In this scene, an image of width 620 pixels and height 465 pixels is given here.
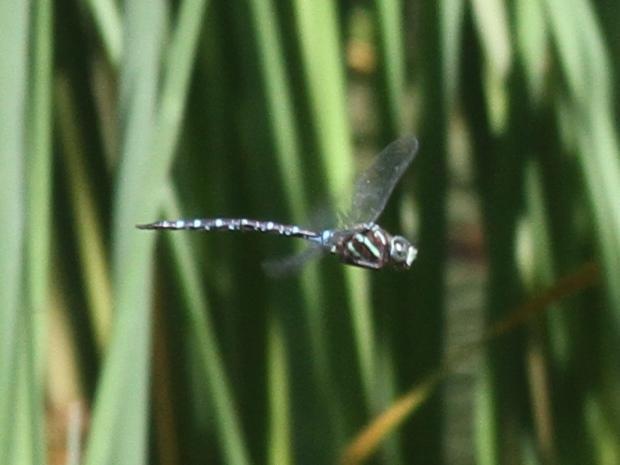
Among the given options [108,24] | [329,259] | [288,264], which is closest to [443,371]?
[329,259]

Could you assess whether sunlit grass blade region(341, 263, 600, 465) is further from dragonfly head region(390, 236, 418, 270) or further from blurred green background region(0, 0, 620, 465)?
dragonfly head region(390, 236, 418, 270)

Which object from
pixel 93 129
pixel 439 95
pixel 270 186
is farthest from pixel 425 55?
pixel 93 129

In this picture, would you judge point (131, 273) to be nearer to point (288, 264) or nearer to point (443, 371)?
point (288, 264)

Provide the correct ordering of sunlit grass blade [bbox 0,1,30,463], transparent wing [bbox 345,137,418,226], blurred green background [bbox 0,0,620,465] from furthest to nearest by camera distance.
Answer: blurred green background [bbox 0,0,620,465]
transparent wing [bbox 345,137,418,226]
sunlit grass blade [bbox 0,1,30,463]

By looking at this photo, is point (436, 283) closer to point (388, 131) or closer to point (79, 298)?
point (388, 131)

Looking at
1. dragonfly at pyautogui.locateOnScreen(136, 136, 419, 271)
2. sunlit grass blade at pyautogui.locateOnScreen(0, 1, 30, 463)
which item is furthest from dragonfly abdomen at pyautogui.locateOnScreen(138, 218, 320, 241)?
sunlit grass blade at pyautogui.locateOnScreen(0, 1, 30, 463)

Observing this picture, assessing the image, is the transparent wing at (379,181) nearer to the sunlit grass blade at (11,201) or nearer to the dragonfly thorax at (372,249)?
the dragonfly thorax at (372,249)

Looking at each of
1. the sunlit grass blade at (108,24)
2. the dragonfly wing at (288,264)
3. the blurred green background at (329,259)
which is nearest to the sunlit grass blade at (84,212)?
the blurred green background at (329,259)
